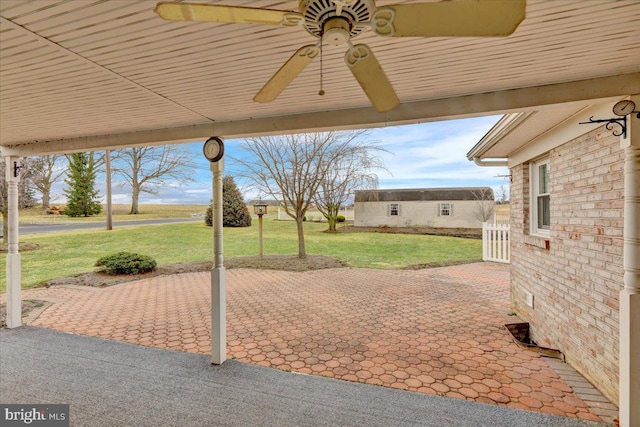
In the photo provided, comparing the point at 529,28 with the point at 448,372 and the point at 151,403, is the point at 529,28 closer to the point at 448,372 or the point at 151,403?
the point at 448,372

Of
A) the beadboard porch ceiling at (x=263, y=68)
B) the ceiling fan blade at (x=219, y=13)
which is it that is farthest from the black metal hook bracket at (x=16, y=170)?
the ceiling fan blade at (x=219, y=13)

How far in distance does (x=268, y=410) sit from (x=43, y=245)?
40.9ft

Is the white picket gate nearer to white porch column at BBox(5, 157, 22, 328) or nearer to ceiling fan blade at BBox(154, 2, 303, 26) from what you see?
ceiling fan blade at BBox(154, 2, 303, 26)

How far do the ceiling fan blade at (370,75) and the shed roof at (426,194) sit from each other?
15.2 meters

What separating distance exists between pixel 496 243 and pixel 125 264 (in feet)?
33.6

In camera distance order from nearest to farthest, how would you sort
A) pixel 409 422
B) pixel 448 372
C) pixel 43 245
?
pixel 409 422 → pixel 448 372 → pixel 43 245

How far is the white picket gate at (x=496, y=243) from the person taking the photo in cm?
859

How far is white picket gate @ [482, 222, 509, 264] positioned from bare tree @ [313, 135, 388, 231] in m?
3.58

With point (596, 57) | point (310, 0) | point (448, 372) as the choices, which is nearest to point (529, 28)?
point (596, 57)

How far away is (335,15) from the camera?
3.96 feet

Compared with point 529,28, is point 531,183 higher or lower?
lower

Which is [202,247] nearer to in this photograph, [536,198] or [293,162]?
[293,162]

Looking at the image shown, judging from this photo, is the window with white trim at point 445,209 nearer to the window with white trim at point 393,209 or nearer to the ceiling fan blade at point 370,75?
the window with white trim at point 393,209

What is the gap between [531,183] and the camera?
447 cm
